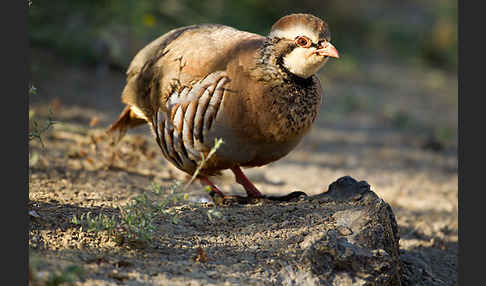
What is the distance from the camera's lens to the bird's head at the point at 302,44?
3.61 meters

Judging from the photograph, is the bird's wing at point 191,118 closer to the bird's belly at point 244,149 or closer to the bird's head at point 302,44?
the bird's belly at point 244,149

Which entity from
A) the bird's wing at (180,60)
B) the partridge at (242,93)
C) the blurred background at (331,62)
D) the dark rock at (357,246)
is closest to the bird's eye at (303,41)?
the partridge at (242,93)

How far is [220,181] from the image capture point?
5.36 m

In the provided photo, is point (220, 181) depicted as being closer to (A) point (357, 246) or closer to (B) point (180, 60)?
(B) point (180, 60)

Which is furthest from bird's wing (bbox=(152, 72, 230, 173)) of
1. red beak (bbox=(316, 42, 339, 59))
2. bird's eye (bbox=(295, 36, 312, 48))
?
red beak (bbox=(316, 42, 339, 59))

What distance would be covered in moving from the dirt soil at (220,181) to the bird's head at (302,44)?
0.94 meters

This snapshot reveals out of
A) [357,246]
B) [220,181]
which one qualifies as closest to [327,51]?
[357,246]

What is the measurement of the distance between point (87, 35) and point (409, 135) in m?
4.34

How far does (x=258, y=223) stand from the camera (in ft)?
11.5

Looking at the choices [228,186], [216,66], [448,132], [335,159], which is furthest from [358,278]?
[448,132]

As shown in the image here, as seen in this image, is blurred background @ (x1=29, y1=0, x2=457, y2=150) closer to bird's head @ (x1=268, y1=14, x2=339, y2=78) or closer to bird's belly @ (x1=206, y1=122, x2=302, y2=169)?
bird's belly @ (x1=206, y1=122, x2=302, y2=169)

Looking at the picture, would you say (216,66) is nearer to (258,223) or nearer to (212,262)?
(258,223)

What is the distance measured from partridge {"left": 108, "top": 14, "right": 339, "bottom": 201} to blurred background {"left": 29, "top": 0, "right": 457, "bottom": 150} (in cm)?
213

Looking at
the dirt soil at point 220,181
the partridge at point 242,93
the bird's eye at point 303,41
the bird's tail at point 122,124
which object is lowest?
the dirt soil at point 220,181
